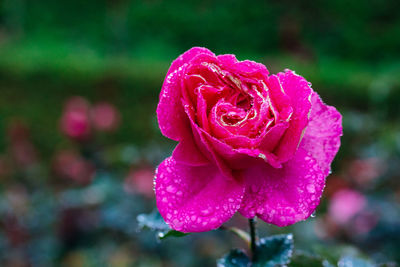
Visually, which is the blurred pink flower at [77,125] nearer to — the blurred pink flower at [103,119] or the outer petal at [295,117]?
the blurred pink flower at [103,119]

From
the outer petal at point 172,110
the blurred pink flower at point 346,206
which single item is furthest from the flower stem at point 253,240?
the blurred pink flower at point 346,206

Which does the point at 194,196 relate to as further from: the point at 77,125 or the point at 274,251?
the point at 77,125

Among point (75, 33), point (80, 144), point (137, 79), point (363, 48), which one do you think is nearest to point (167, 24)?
point (75, 33)

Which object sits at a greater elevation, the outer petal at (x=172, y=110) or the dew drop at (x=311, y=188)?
the outer petal at (x=172, y=110)

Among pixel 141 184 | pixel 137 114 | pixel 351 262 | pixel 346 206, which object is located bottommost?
pixel 137 114

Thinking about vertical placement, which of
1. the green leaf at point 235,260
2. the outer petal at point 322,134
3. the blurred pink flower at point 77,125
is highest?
the outer petal at point 322,134

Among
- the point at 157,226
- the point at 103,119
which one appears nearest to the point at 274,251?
the point at 157,226
